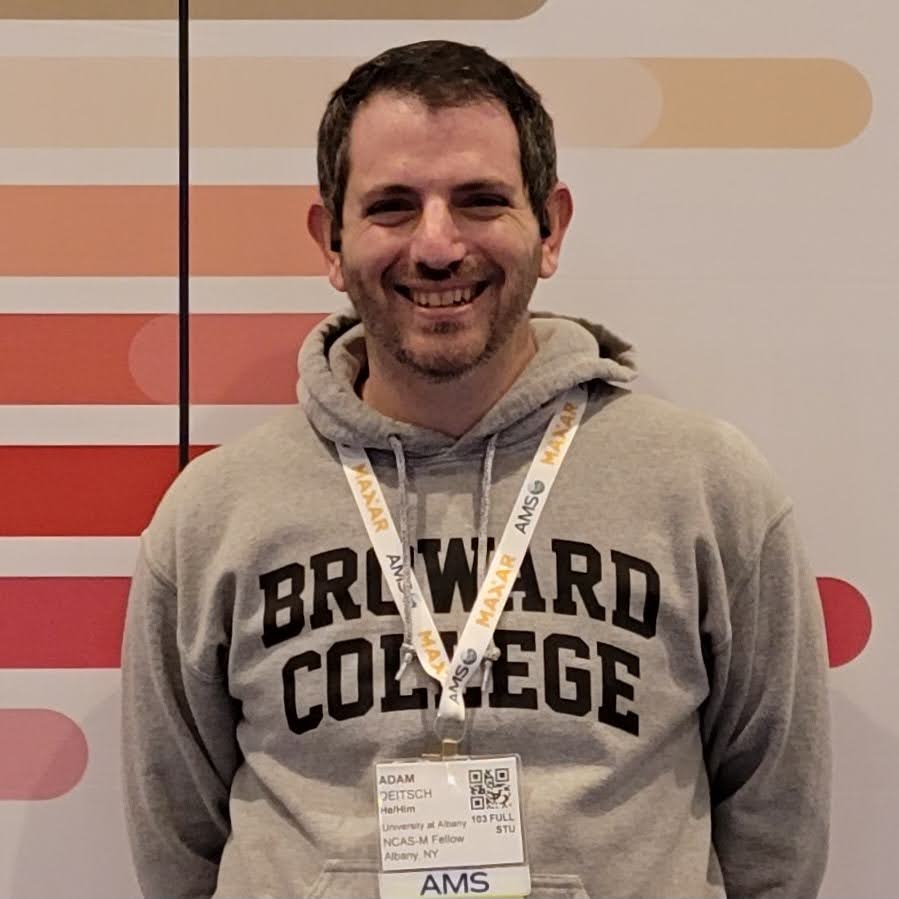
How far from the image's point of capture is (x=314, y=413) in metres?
1.38

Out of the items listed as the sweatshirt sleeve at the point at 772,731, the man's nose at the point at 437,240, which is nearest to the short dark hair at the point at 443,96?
the man's nose at the point at 437,240

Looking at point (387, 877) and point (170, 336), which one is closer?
point (387, 877)

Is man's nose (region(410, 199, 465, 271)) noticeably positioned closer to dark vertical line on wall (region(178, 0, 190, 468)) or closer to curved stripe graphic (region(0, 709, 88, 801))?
dark vertical line on wall (region(178, 0, 190, 468))

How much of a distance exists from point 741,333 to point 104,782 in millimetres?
1069

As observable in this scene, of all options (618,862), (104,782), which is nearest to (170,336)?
(104,782)

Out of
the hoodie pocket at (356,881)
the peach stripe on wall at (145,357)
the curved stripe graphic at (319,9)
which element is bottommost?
the hoodie pocket at (356,881)

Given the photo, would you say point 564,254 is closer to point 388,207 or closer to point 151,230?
point 388,207

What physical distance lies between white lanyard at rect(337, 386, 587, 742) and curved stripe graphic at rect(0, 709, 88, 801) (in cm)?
64

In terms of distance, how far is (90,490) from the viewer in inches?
65.3

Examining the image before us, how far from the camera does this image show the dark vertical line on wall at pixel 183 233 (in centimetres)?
163

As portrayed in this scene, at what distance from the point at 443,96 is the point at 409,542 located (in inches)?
18.8

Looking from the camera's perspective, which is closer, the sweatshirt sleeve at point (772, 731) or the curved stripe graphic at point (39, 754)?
the sweatshirt sleeve at point (772, 731)

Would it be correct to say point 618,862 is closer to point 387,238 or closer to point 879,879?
point 879,879

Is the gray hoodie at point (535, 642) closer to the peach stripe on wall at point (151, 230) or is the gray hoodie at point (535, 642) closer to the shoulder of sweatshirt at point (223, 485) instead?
the shoulder of sweatshirt at point (223, 485)
